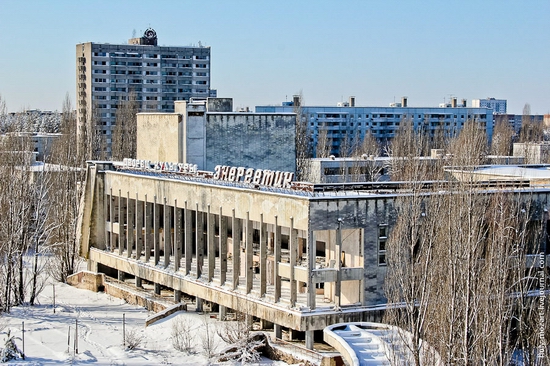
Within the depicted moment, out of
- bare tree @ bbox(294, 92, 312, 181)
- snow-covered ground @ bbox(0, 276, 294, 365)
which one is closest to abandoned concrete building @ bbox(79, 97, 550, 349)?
snow-covered ground @ bbox(0, 276, 294, 365)

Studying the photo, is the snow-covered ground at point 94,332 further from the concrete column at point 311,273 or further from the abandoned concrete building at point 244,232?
the concrete column at point 311,273

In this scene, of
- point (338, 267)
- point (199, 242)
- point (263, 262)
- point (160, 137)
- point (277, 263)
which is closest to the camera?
point (338, 267)

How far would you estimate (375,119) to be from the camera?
5123 inches

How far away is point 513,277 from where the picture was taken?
36562 millimetres

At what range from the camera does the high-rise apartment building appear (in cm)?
12667

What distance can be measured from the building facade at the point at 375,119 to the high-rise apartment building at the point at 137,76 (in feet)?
39.4

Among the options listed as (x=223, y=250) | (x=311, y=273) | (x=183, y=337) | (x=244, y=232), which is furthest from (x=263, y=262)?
(x=244, y=232)

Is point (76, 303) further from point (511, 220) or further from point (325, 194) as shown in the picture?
point (511, 220)

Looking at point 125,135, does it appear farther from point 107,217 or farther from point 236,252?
point 236,252

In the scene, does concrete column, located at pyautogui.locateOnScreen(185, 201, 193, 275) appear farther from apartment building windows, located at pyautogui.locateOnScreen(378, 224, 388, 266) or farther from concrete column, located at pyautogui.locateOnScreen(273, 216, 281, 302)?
apartment building windows, located at pyautogui.locateOnScreen(378, 224, 388, 266)

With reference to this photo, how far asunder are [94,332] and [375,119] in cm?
8991

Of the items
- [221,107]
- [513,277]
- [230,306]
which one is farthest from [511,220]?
[221,107]

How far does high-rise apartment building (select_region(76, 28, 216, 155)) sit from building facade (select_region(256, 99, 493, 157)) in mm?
11994

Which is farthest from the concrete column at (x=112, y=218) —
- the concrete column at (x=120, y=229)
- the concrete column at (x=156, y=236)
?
the concrete column at (x=156, y=236)
